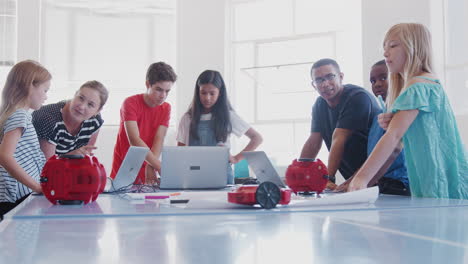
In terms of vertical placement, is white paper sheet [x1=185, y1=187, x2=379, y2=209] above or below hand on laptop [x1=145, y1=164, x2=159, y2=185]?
above

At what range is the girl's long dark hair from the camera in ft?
8.68

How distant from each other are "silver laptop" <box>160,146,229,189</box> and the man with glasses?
1.79 ft

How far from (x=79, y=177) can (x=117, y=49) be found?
430 centimetres

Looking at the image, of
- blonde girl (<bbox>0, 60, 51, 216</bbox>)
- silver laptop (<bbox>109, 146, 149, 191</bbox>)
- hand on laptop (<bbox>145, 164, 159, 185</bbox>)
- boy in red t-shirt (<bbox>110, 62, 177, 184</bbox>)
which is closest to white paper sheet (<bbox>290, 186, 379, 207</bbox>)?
silver laptop (<bbox>109, 146, 149, 191</bbox>)

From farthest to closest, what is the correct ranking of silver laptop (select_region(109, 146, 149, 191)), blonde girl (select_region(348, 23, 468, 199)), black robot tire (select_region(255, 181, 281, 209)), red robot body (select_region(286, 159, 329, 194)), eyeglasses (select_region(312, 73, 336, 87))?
eyeglasses (select_region(312, 73, 336, 87))
silver laptop (select_region(109, 146, 149, 191))
blonde girl (select_region(348, 23, 468, 199))
red robot body (select_region(286, 159, 329, 194))
black robot tire (select_region(255, 181, 281, 209))

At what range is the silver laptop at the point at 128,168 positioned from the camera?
1659 mm

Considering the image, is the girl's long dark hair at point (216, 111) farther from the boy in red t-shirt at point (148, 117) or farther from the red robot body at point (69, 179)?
the red robot body at point (69, 179)

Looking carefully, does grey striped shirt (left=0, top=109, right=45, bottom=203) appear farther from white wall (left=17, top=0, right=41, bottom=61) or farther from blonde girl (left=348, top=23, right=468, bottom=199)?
white wall (left=17, top=0, right=41, bottom=61)

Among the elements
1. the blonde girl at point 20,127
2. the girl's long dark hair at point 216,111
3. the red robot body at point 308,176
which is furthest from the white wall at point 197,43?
the red robot body at point 308,176

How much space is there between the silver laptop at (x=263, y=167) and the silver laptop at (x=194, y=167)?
0.23m

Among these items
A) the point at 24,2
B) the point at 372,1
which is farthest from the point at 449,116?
the point at 24,2

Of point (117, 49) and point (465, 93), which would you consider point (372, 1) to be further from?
point (117, 49)

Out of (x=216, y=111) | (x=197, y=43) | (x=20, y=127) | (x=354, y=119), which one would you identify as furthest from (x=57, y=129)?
(x=197, y=43)

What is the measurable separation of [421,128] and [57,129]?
5.36ft
